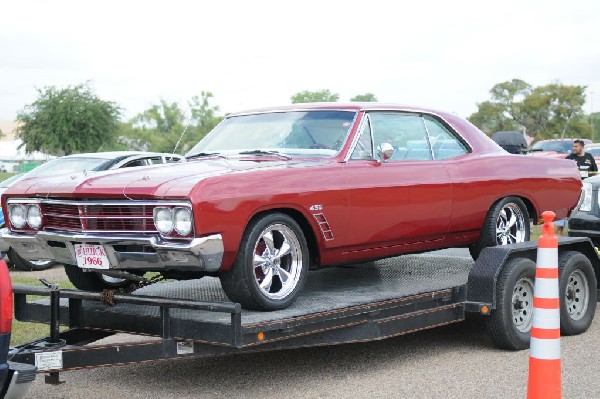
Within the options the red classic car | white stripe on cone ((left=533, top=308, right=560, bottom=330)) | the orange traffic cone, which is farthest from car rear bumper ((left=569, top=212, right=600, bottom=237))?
white stripe on cone ((left=533, top=308, right=560, bottom=330))

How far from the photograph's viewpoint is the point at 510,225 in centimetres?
746

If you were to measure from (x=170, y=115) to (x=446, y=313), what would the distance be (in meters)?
85.5

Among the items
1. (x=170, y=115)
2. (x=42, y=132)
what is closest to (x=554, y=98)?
(x=170, y=115)

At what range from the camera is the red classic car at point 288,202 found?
5.13 metres

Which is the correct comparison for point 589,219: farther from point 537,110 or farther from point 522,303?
point 537,110

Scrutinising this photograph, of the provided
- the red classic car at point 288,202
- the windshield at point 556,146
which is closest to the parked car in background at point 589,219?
the red classic car at point 288,202

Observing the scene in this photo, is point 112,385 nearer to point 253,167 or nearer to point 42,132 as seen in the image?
point 253,167

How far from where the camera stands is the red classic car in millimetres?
5133

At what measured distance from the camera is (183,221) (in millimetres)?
5012

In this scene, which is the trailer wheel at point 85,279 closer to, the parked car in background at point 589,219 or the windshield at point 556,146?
the parked car in background at point 589,219

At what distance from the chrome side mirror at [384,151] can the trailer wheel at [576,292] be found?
1958 millimetres

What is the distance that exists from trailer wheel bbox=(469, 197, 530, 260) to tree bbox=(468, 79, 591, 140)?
64.7 meters

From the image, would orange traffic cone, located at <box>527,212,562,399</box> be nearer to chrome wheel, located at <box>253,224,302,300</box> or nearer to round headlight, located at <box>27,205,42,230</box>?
chrome wheel, located at <box>253,224,302,300</box>

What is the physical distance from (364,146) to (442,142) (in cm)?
103
